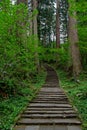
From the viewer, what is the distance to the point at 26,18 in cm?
1402

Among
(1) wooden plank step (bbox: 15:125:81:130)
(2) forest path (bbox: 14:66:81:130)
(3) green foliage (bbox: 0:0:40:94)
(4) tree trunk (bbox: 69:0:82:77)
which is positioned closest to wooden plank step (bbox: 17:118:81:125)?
(2) forest path (bbox: 14:66:81:130)

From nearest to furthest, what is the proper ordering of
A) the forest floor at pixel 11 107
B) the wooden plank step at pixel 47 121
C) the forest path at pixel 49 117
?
the forest path at pixel 49 117 → the forest floor at pixel 11 107 → the wooden plank step at pixel 47 121

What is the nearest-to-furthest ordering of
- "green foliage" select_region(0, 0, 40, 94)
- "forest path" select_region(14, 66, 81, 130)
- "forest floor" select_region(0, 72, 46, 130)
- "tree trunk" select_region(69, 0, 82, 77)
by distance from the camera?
"forest path" select_region(14, 66, 81, 130)
"forest floor" select_region(0, 72, 46, 130)
"green foliage" select_region(0, 0, 40, 94)
"tree trunk" select_region(69, 0, 82, 77)

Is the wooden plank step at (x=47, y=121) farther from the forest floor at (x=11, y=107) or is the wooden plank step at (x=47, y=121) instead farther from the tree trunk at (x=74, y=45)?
the tree trunk at (x=74, y=45)

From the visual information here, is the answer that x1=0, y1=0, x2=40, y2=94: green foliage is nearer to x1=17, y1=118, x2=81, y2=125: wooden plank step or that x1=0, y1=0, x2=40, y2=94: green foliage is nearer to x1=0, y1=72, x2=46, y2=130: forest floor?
x1=0, y1=72, x2=46, y2=130: forest floor

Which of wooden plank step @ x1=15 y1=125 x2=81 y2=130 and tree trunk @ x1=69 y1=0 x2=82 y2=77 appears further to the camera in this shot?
tree trunk @ x1=69 y1=0 x2=82 y2=77

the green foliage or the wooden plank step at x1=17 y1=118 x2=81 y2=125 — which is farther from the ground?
the green foliage

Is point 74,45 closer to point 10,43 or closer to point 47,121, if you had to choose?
point 10,43

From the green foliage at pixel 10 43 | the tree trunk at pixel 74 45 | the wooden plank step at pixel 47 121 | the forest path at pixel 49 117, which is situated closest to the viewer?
the forest path at pixel 49 117

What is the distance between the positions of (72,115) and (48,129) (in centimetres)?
163

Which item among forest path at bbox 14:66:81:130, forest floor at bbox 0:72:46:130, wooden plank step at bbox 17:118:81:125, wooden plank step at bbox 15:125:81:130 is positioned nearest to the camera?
wooden plank step at bbox 15:125:81:130

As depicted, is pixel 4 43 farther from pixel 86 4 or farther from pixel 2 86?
pixel 86 4

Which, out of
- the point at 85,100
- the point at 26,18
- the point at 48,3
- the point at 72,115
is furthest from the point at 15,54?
the point at 48,3

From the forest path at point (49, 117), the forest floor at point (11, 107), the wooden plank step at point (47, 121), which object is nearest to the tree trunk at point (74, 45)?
the forest floor at point (11, 107)
